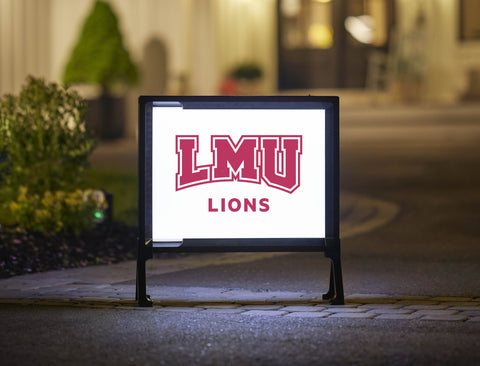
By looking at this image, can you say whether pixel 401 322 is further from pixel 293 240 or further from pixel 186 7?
pixel 186 7

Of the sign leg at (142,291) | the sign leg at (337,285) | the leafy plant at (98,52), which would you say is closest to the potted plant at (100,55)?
the leafy plant at (98,52)

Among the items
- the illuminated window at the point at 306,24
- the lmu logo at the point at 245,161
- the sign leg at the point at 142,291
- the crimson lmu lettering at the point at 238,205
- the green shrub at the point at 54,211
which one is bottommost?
the sign leg at the point at 142,291

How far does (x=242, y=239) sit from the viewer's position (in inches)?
282

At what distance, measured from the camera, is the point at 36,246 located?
9.04m

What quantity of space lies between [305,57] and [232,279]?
68.5ft

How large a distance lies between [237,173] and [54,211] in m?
2.81

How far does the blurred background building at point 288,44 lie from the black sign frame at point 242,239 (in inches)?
512

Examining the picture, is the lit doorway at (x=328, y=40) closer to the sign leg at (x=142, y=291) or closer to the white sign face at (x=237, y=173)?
the white sign face at (x=237, y=173)

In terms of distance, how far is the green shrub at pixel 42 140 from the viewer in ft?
31.5

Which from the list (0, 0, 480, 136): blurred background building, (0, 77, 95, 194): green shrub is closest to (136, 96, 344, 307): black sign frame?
(0, 77, 95, 194): green shrub

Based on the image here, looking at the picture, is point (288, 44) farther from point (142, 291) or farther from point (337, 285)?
point (142, 291)

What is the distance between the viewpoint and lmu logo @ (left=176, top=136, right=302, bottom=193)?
23.4ft

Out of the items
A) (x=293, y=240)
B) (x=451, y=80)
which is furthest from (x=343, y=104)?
(x=293, y=240)

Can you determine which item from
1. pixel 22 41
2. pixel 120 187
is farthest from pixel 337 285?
pixel 22 41
